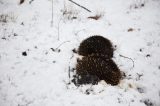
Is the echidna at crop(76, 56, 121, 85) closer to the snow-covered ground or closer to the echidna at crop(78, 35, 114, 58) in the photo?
the snow-covered ground

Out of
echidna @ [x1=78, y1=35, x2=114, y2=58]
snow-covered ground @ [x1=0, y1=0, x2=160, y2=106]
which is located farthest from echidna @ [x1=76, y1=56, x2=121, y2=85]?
echidna @ [x1=78, y1=35, x2=114, y2=58]

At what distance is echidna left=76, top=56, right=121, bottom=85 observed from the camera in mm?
4109

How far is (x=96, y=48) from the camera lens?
4668 millimetres

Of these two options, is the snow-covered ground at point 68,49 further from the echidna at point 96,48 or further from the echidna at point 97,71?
the echidna at point 96,48

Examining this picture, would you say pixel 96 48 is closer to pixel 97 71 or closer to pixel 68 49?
pixel 97 71

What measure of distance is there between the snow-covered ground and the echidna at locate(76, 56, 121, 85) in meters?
0.14

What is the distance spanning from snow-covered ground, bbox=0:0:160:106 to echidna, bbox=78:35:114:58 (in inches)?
11.2

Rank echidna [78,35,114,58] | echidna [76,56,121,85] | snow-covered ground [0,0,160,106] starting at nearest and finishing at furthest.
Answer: snow-covered ground [0,0,160,106] < echidna [76,56,121,85] < echidna [78,35,114,58]

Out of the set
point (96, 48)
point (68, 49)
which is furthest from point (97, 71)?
point (68, 49)

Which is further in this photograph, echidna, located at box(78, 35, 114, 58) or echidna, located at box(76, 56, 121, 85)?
echidna, located at box(78, 35, 114, 58)

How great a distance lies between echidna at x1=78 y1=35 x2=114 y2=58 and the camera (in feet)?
15.3

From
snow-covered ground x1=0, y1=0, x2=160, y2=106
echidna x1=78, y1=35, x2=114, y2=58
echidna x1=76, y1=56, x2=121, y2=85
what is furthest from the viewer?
echidna x1=78, y1=35, x2=114, y2=58

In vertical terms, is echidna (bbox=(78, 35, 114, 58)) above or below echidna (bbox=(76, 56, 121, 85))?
above

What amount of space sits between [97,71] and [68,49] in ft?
4.39
